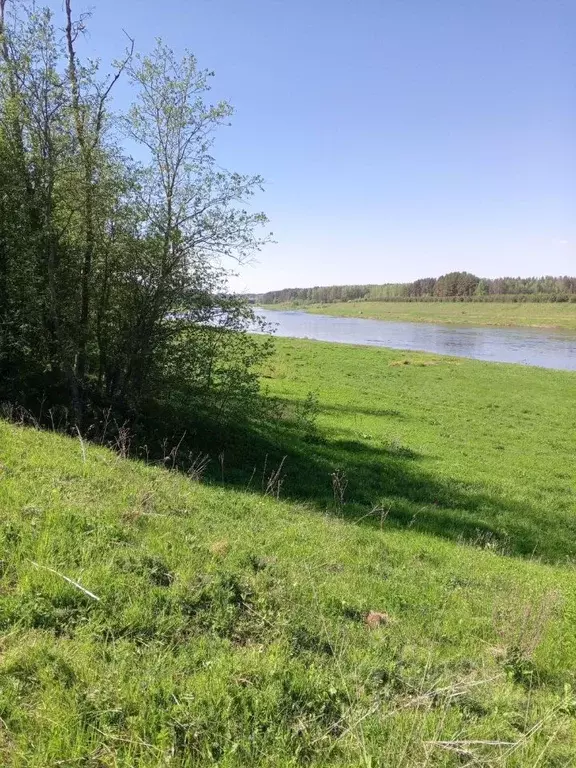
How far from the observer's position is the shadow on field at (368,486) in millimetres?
10633

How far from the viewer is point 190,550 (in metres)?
5.40

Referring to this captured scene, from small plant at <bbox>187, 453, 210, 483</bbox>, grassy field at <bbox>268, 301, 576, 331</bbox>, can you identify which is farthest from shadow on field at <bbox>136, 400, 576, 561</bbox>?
grassy field at <bbox>268, 301, 576, 331</bbox>

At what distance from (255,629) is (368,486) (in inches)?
352

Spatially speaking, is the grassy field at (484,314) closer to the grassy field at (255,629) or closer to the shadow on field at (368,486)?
the shadow on field at (368,486)

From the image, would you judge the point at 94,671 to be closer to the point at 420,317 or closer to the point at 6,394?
the point at 6,394

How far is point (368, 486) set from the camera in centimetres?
1282

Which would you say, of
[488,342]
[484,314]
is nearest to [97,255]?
[488,342]

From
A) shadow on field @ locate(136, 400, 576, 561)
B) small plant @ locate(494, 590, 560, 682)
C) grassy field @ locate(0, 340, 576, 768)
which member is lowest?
shadow on field @ locate(136, 400, 576, 561)

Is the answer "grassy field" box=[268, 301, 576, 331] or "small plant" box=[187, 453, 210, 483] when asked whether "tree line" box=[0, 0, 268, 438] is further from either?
"grassy field" box=[268, 301, 576, 331]

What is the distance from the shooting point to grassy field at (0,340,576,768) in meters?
3.04

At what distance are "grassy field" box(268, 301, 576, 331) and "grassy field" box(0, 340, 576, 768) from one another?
104 meters

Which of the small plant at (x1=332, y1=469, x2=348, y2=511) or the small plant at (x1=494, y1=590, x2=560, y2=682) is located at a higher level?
the small plant at (x1=494, y1=590, x2=560, y2=682)

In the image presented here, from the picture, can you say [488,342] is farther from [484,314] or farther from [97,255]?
[97,255]

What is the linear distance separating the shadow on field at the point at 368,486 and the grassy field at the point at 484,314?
315 feet
